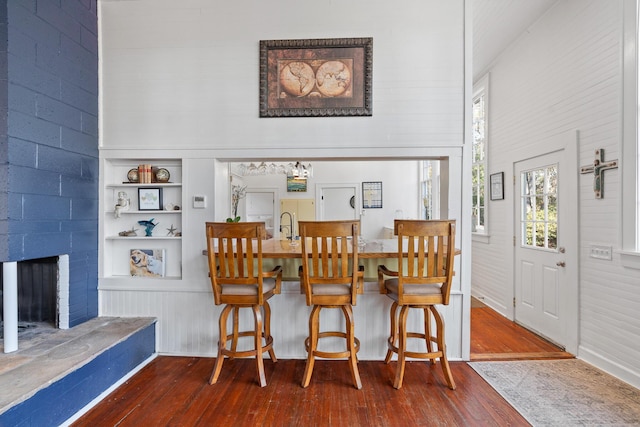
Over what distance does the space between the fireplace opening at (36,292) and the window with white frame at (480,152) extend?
4.86 m

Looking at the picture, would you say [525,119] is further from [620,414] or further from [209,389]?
[209,389]

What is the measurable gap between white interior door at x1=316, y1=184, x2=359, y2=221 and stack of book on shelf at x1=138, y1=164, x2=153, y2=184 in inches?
143

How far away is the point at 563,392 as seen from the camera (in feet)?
7.22

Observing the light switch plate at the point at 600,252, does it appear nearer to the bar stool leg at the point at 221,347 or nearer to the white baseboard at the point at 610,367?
the white baseboard at the point at 610,367

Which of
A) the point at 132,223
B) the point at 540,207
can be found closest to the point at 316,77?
the point at 132,223

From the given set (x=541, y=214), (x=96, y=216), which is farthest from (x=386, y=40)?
(x=96, y=216)

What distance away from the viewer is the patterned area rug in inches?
75.9

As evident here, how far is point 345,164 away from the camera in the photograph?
238 inches

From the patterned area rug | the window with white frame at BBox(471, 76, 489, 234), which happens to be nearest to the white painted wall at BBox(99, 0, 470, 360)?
the patterned area rug

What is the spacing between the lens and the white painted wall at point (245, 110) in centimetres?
270

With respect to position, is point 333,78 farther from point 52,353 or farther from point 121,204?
point 52,353

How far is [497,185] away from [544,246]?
104 centimetres

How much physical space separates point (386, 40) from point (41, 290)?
143 inches

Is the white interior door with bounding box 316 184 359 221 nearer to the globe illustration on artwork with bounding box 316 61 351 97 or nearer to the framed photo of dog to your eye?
the globe illustration on artwork with bounding box 316 61 351 97
